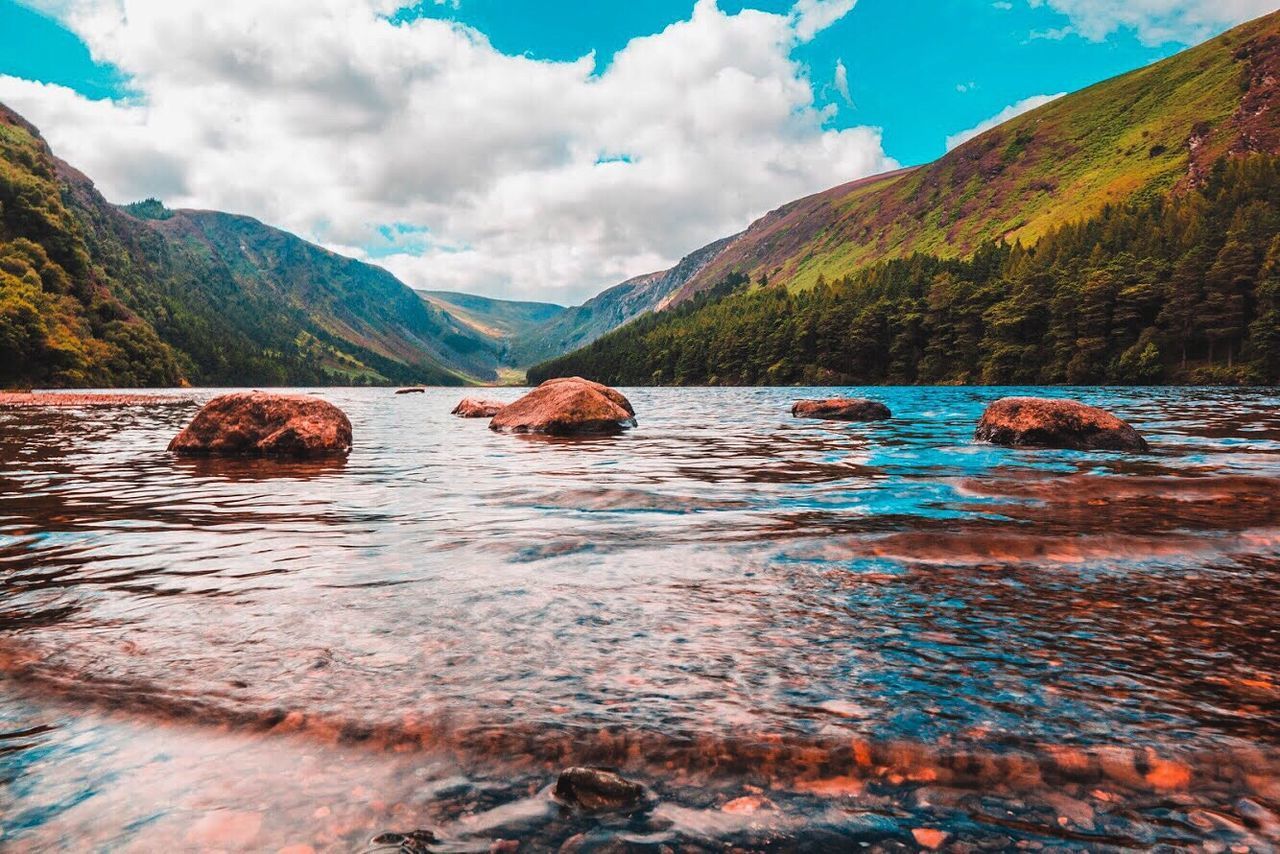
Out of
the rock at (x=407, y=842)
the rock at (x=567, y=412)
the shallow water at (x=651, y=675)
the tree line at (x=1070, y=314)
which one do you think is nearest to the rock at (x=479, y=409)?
the rock at (x=567, y=412)

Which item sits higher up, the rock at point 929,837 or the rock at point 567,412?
the rock at point 567,412

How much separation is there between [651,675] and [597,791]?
123 centimetres

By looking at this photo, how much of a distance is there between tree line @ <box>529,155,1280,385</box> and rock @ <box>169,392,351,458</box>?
88.9 m

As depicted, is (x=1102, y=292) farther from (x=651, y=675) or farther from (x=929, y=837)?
(x=929, y=837)

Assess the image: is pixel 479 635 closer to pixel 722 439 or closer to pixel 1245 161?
pixel 722 439

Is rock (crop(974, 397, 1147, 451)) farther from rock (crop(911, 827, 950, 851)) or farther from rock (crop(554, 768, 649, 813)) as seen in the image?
rock (crop(554, 768, 649, 813))

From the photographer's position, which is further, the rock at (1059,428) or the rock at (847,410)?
the rock at (847,410)

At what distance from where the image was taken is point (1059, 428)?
17453 mm

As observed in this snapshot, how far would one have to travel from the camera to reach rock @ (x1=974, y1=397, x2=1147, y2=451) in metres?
16.8

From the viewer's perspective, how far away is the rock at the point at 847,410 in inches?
1206

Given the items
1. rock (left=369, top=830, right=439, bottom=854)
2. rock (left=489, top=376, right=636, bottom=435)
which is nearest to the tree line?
rock (left=489, top=376, right=636, bottom=435)

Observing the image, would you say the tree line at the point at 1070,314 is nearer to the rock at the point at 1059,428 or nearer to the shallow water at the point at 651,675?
the rock at the point at 1059,428

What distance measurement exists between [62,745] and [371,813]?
5.43ft

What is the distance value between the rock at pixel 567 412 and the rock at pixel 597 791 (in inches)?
831
